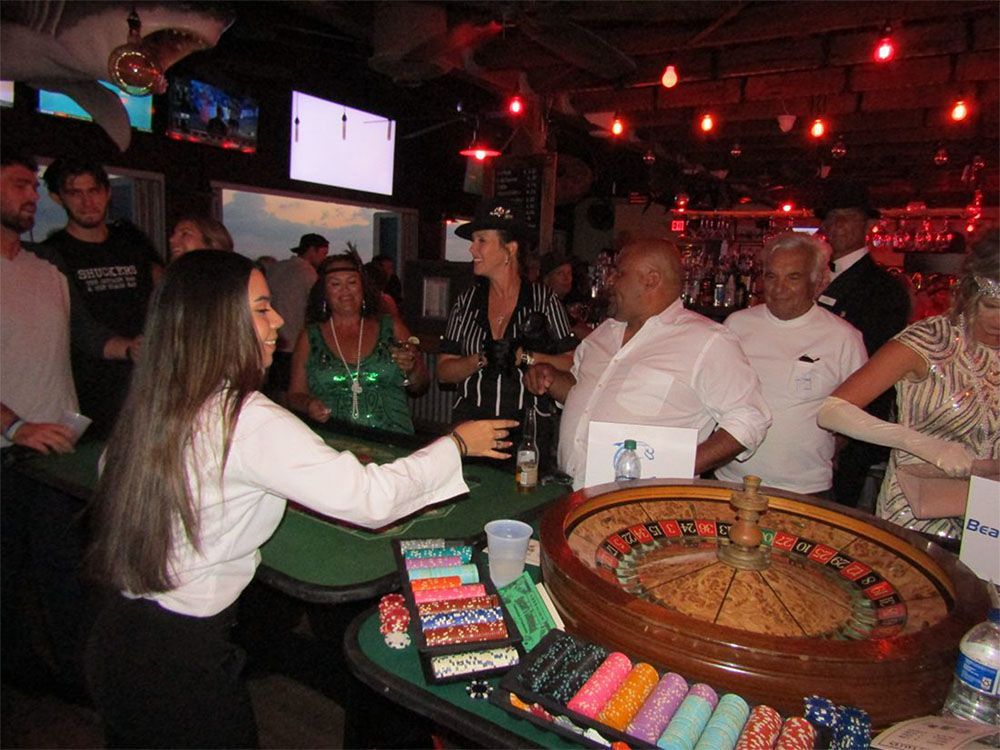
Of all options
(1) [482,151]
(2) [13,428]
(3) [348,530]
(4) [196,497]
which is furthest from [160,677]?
(1) [482,151]

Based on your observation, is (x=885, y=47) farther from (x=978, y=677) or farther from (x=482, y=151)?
(x=978, y=677)

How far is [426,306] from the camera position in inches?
251

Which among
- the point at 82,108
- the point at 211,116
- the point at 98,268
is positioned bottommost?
the point at 98,268

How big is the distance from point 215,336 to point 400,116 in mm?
8452

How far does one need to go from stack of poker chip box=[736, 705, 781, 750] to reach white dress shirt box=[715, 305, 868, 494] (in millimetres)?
1629

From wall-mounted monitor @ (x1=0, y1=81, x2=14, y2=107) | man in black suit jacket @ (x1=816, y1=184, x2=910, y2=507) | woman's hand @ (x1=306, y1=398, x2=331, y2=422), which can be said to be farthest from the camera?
wall-mounted monitor @ (x1=0, y1=81, x2=14, y2=107)

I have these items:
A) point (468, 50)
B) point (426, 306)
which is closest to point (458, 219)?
point (426, 306)

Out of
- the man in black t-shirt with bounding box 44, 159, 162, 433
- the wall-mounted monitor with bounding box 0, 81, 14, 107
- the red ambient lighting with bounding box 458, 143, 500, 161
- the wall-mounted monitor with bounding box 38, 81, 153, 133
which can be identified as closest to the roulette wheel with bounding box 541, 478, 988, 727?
the man in black t-shirt with bounding box 44, 159, 162, 433

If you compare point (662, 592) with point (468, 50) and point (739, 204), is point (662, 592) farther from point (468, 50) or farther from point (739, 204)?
point (739, 204)

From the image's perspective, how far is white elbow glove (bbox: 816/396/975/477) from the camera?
1641mm

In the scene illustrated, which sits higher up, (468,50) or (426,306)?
(468,50)

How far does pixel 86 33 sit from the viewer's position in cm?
372

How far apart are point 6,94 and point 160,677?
569cm

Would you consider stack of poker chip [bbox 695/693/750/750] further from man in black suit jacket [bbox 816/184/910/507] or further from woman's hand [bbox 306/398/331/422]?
man in black suit jacket [bbox 816/184/910/507]
